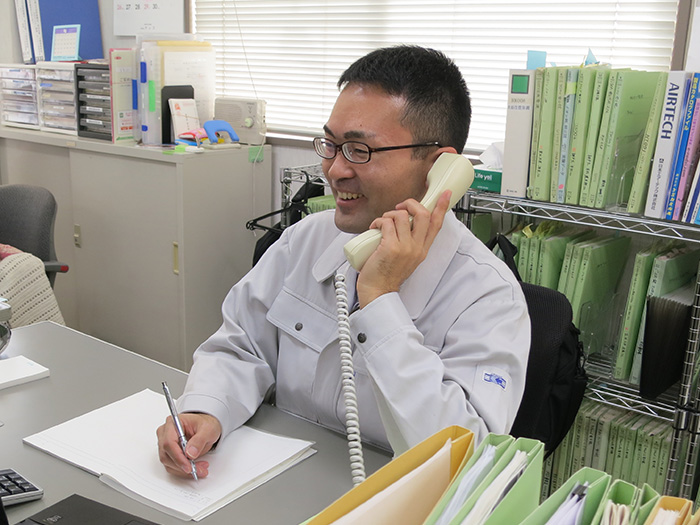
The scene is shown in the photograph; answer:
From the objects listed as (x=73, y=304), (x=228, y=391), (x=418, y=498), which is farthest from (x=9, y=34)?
(x=418, y=498)

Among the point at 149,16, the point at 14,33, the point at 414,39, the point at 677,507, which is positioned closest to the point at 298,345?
the point at 677,507

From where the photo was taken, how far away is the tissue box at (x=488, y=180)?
6.85 feet

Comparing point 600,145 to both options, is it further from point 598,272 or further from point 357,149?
point 357,149

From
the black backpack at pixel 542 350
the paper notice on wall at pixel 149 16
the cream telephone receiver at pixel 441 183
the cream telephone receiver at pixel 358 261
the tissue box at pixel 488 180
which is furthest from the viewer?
the paper notice on wall at pixel 149 16

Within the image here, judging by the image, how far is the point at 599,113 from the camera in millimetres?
1829

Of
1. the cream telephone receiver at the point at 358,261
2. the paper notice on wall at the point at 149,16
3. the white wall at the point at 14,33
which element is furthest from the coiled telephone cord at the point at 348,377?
the white wall at the point at 14,33

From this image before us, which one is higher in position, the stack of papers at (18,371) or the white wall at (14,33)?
the white wall at (14,33)

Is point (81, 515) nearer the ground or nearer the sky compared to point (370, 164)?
nearer the ground

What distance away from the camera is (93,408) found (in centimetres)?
126

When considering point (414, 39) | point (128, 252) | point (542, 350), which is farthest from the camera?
point (128, 252)

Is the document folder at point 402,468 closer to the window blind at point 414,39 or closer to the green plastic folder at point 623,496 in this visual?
the green plastic folder at point 623,496

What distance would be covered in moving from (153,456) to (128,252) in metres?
2.06

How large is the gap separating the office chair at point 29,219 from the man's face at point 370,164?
5.99 feet

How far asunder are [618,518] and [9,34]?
3.97 m
